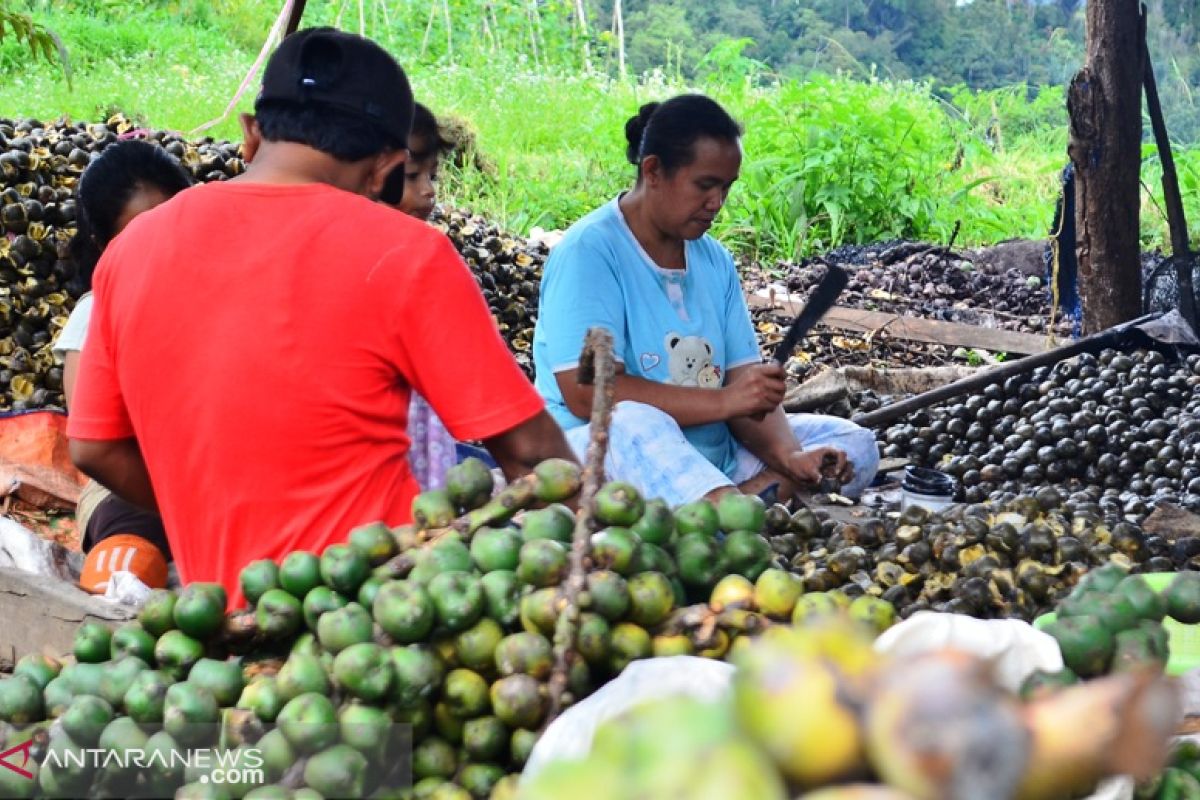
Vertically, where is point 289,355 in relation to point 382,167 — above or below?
below

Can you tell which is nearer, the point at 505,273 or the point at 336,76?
the point at 336,76

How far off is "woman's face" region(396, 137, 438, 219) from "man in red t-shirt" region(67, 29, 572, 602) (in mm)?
1284

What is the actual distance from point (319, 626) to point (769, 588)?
56cm

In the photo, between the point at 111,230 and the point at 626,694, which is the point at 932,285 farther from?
the point at 626,694

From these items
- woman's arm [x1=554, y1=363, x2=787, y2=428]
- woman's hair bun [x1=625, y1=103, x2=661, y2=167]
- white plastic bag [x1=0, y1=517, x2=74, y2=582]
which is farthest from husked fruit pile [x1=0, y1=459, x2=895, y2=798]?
woman's hair bun [x1=625, y1=103, x2=661, y2=167]

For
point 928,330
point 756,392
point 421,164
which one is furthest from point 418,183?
point 928,330

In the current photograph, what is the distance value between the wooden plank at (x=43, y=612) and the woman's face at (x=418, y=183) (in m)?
1.36

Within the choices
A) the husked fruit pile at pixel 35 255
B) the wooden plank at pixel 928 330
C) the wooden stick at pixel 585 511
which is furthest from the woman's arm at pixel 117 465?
the wooden plank at pixel 928 330

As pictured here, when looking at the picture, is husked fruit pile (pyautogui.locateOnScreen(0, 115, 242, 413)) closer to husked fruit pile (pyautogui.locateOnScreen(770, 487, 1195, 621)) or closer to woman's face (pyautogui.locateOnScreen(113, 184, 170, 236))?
woman's face (pyautogui.locateOnScreen(113, 184, 170, 236))

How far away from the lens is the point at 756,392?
12.4 ft

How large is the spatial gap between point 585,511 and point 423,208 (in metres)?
2.22

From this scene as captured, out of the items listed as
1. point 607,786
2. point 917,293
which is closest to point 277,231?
point 607,786

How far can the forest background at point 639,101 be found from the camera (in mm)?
10977

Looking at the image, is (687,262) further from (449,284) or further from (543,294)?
(449,284)
